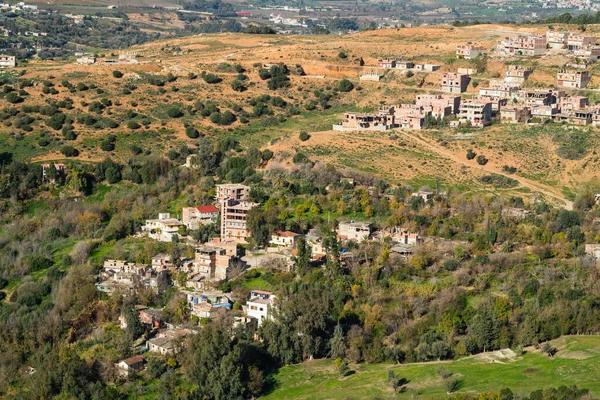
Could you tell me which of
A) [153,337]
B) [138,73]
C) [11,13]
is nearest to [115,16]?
[11,13]

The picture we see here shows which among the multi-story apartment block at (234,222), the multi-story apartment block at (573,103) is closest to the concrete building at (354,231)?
the multi-story apartment block at (234,222)

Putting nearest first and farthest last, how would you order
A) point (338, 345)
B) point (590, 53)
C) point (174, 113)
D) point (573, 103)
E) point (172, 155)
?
point (338, 345) < point (172, 155) < point (573, 103) < point (174, 113) < point (590, 53)

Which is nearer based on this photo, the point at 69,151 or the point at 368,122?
the point at 69,151

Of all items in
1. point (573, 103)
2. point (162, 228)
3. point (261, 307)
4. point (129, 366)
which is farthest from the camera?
point (573, 103)

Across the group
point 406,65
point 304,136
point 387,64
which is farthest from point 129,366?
point 387,64

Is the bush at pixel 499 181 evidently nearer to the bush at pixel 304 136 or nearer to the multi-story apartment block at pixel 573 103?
the multi-story apartment block at pixel 573 103

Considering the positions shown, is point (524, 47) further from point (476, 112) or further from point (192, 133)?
point (192, 133)

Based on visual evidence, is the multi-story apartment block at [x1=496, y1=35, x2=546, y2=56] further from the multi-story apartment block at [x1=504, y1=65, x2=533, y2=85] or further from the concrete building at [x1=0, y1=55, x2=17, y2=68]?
the concrete building at [x1=0, y1=55, x2=17, y2=68]
